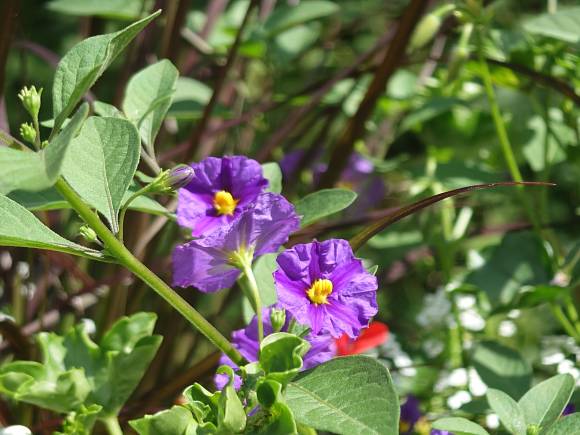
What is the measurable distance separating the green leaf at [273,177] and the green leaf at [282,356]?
163 mm

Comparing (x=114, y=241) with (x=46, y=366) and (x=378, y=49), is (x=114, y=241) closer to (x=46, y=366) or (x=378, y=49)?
(x=46, y=366)

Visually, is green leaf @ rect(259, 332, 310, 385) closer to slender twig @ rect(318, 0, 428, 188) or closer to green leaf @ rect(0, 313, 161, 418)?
green leaf @ rect(0, 313, 161, 418)

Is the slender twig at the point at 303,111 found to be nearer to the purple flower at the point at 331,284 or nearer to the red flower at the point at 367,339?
the red flower at the point at 367,339

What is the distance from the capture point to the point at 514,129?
0.91 meters

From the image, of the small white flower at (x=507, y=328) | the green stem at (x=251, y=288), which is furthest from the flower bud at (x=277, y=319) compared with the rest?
the small white flower at (x=507, y=328)

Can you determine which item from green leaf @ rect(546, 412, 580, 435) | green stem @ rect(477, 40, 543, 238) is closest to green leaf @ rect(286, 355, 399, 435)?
green leaf @ rect(546, 412, 580, 435)

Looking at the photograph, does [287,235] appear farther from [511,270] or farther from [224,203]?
[511,270]

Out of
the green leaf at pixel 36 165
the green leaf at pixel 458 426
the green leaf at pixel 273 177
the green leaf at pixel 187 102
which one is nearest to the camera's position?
the green leaf at pixel 36 165

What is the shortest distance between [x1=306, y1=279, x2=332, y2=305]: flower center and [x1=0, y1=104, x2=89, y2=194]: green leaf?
17cm

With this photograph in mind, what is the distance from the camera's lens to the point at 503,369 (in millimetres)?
615

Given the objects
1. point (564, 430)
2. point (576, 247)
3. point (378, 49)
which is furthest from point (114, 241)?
point (378, 49)

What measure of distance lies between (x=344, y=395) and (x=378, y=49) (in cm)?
52

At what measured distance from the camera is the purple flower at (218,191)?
499 millimetres

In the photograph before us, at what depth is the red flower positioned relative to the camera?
70 centimetres
